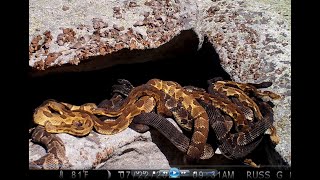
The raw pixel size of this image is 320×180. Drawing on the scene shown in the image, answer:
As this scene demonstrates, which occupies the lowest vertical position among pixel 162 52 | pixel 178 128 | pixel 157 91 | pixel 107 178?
pixel 107 178

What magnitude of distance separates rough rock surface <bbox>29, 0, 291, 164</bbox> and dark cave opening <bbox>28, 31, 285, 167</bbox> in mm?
165

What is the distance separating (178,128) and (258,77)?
1.40 m

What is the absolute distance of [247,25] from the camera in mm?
7102

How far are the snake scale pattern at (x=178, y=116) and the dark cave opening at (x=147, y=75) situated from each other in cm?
22

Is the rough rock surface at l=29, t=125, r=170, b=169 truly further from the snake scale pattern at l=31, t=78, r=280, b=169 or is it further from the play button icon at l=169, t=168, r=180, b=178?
the play button icon at l=169, t=168, r=180, b=178

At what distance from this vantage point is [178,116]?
573 centimetres

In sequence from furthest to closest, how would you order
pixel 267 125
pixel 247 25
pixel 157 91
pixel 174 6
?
pixel 247 25 < pixel 174 6 < pixel 157 91 < pixel 267 125

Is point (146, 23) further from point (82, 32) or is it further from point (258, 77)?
point (258, 77)

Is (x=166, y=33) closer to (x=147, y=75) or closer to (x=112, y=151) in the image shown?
(x=147, y=75)

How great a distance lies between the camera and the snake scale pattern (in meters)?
5.31

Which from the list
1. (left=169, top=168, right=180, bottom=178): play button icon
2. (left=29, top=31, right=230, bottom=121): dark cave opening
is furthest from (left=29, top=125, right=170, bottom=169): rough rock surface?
(left=29, top=31, right=230, bottom=121): dark cave opening

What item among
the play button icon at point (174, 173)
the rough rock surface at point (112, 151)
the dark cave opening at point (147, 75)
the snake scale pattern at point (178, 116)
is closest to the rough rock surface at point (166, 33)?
the dark cave opening at point (147, 75)

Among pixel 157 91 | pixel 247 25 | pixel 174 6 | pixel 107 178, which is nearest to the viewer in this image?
pixel 107 178

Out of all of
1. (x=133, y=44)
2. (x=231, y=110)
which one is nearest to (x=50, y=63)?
(x=133, y=44)
